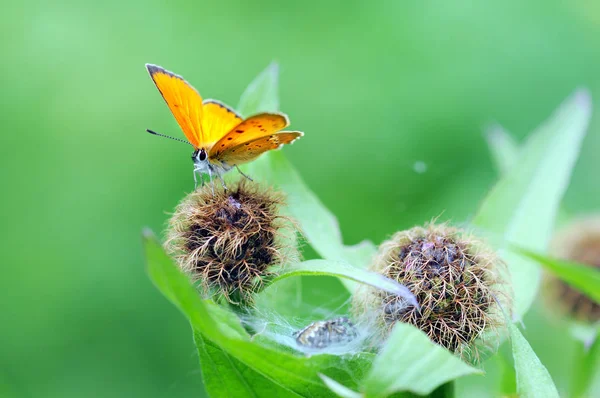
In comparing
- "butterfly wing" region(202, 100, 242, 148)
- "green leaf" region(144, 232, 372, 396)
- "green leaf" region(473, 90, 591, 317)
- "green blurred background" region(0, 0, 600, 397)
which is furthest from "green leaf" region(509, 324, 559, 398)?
"green blurred background" region(0, 0, 600, 397)

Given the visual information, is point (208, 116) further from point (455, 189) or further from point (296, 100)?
point (296, 100)

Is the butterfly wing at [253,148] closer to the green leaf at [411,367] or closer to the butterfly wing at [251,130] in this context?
the butterfly wing at [251,130]

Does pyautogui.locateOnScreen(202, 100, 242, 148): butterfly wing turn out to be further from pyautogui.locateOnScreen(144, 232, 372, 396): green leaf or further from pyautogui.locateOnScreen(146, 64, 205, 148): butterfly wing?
pyautogui.locateOnScreen(144, 232, 372, 396): green leaf

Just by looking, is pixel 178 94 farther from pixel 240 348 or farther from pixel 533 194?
pixel 533 194

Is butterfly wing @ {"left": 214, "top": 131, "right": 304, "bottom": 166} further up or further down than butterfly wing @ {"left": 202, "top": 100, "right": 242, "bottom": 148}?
further down

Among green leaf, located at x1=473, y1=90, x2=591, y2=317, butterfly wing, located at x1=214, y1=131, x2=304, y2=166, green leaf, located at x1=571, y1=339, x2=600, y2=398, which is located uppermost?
butterfly wing, located at x1=214, y1=131, x2=304, y2=166

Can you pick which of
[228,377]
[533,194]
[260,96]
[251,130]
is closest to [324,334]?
[228,377]

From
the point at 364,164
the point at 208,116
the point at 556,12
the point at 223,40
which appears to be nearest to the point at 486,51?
Result: the point at 556,12
